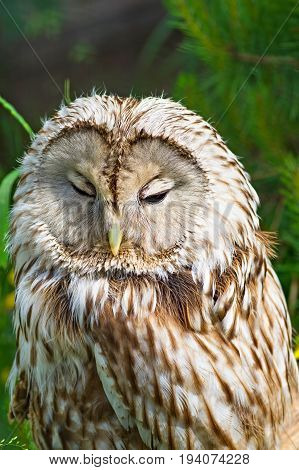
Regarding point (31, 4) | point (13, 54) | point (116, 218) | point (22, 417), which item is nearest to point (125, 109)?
point (116, 218)

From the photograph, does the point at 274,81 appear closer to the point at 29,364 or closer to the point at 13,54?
the point at 29,364

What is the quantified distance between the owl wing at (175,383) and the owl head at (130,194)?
132mm

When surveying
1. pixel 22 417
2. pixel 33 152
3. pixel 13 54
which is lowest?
pixel 22 417

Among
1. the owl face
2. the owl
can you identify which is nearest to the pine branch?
the owl

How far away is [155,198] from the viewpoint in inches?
70.5

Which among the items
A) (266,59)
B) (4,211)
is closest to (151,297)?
(4,211)

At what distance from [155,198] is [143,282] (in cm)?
19

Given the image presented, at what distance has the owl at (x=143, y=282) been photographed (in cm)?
179

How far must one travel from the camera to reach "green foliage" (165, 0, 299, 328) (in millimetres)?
2736

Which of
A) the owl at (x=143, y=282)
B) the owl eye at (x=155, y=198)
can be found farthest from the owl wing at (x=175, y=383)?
the owl eye at (x=155, y=198)

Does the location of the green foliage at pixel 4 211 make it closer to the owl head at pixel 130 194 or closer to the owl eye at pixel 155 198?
the owl head at pixel 130 194

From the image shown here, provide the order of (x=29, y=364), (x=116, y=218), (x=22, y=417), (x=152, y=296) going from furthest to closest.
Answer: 1. (x=22, y=417)
2. (x=29, y=364)
3. (x=152, y=296)
4. (x=116, y=218)

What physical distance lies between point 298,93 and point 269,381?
1260mm

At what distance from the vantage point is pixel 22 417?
87.4 inches
